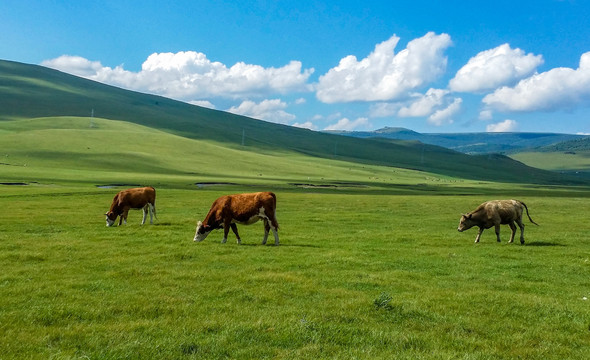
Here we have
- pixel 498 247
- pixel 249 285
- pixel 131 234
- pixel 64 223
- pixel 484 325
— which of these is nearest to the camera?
pixel 484 325

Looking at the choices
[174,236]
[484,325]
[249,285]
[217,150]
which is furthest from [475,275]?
[217,150]

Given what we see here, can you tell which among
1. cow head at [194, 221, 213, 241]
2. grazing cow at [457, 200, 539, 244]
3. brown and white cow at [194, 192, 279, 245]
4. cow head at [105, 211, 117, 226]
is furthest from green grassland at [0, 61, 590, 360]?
grazing cow at [457, 200, 539, 244]

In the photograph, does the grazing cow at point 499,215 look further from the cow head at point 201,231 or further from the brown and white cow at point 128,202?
the brown and white cow at point 128,202

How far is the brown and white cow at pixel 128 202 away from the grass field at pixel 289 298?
4763mm

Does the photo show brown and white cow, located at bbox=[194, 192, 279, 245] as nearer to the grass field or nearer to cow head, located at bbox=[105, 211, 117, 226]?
the grass field

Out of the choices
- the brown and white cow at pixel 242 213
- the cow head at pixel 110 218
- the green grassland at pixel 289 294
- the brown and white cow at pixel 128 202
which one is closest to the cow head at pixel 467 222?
the green grassland at pixel 289 294

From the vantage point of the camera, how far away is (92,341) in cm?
902

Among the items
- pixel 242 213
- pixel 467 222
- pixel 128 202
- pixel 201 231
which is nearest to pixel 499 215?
pixel 467 222

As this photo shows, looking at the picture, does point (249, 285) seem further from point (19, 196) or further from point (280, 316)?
point (19, 196)

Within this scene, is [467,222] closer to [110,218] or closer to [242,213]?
[242,213]

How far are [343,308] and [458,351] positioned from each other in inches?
123

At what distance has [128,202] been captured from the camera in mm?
29516

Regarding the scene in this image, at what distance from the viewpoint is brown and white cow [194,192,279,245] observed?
71.8 feet

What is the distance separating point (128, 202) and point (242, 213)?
434 inches
